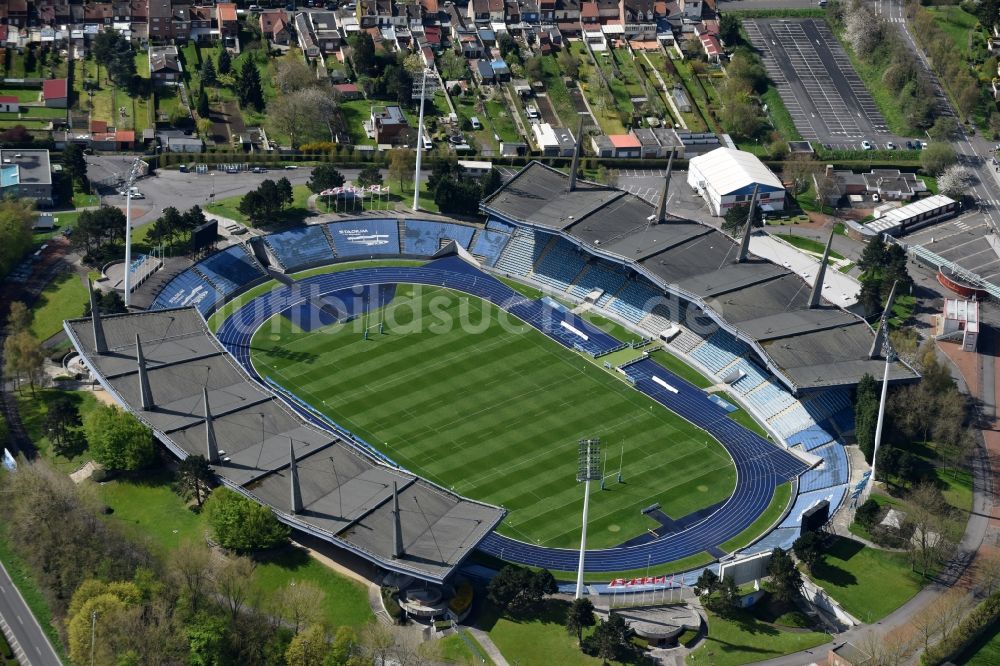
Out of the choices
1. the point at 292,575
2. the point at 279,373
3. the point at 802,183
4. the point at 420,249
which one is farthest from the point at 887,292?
the point at 292,575

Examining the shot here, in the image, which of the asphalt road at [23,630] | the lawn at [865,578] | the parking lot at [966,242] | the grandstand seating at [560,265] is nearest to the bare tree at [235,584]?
the asphalt road at [23,630]

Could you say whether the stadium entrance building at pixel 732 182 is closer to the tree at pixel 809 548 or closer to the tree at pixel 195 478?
the tree at pixel 809 548

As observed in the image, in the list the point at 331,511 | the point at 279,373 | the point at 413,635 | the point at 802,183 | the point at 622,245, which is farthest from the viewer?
the point at 802,183

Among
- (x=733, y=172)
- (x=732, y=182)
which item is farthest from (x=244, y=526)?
(x=733, y=172)

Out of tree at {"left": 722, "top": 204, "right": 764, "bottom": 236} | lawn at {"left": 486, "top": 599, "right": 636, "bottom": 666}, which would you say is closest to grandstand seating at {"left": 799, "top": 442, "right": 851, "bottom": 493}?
lawn at {"left": 486, "top": 599, "right": 636, "bottom": 666}

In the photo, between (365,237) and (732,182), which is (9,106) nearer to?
(365,237)

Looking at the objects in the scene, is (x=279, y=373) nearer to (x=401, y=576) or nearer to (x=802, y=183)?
(x=401, y=576)

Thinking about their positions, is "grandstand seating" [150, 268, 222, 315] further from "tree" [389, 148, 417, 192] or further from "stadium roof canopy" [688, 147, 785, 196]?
"stadium roof canopy" [688, 147, 785, 196]

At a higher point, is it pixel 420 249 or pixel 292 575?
pixel 420 249
